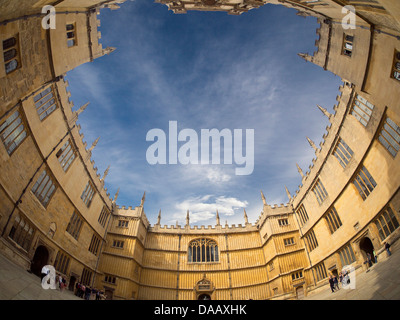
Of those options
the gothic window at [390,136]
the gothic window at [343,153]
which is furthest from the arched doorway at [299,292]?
the gothic window at [390,136]

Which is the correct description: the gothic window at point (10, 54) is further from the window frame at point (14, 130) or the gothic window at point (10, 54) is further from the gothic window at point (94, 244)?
the gothic window at point (94, 244)

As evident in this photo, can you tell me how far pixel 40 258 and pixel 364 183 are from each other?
83.7 ft

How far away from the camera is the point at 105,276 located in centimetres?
2405

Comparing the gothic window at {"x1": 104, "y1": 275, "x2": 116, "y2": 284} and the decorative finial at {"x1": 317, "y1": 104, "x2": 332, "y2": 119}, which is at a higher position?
the decorative finial at {"x1": 317, "y1": 104, "x2": 332, "y2": 119}

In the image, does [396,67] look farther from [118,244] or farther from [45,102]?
[118,244]

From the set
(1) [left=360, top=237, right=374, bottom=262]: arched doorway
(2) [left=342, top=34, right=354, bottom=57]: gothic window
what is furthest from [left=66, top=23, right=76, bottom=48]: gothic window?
(1) [left=360, top=237, right=374, bottom=262]: arched doorway

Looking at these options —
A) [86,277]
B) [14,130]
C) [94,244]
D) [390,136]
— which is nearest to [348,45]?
[390,136]

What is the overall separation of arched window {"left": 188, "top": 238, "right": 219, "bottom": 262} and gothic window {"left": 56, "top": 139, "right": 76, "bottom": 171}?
64.5 ft

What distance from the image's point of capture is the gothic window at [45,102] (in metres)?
14.6

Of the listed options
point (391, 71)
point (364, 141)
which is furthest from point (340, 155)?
point (391, 71)

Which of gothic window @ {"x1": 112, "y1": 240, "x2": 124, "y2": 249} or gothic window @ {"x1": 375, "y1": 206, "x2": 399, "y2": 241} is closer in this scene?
gothic window @ {"x1": 375, "y1": 206, "x2": 399, "y2": 241}

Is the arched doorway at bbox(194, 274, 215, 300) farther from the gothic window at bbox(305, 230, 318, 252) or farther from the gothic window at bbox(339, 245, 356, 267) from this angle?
the gothic window at bbox(339, 245, 356, 267)

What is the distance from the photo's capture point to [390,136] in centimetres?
1368

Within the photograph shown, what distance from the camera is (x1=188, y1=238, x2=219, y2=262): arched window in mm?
29570
